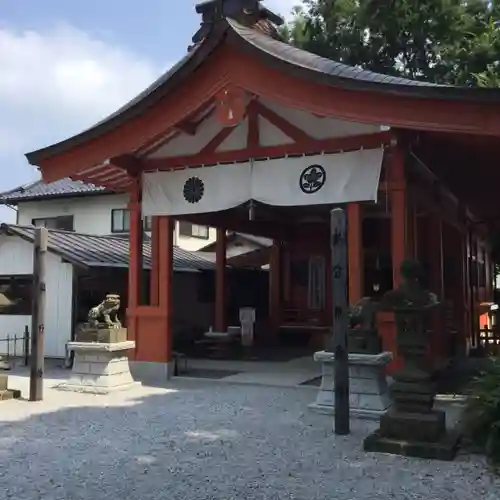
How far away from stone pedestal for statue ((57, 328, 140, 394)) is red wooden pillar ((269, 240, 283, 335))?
311 inches

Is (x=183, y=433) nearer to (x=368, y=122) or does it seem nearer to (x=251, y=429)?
(x=251, y=429)

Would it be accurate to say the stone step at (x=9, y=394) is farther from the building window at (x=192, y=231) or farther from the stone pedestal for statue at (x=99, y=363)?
the building window at (x=192, y=231)

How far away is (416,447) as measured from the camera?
5.70 metres

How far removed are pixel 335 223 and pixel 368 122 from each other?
2156 millimetres

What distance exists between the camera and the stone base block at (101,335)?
30.9 feet

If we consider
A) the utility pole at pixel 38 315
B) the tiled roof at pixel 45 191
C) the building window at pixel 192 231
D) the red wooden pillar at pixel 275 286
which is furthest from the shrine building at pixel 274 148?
the building window at pixel 192 231

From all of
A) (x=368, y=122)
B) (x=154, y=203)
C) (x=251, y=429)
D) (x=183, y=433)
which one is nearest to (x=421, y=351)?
(x=251, y=429)

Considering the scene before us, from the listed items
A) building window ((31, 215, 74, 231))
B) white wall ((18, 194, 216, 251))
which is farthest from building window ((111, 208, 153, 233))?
building window ((31, 215, 74, 231))

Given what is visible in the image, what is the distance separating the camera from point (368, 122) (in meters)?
8.23

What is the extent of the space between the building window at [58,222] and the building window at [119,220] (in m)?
1.72

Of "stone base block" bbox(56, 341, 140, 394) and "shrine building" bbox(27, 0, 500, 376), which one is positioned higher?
"shrine building" bbox(27, 0, 500, 376)

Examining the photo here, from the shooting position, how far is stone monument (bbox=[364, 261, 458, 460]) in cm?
578

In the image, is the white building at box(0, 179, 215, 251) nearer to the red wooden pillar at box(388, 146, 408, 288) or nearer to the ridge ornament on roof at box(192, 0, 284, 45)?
the ridge ornament on roof at box(192, 0, 284, 45)

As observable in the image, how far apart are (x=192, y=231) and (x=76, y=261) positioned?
918 cm
